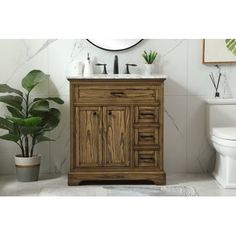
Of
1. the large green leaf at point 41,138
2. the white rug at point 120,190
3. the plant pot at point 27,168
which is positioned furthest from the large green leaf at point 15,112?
the white rug at point 120,190

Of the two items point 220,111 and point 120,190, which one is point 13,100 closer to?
point 120,190

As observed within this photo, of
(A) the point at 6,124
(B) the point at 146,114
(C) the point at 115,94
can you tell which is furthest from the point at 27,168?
(B) the point at 146,114

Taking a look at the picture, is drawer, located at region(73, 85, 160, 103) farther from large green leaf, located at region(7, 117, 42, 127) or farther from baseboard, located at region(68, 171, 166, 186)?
baseboard, located at region(68, 171, 166, 186)

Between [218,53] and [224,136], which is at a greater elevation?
[218,53]

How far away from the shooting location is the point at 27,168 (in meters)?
3.47

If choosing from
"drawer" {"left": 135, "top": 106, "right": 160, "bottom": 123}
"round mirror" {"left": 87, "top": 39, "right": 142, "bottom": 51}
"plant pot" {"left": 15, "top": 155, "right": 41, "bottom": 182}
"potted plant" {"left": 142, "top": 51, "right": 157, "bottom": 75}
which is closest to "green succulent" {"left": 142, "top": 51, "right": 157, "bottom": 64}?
"potted plant" {"left": 142, "top": 51, "right": 157, "bottom": 75}

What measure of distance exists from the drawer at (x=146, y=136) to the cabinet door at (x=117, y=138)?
0.24 ft

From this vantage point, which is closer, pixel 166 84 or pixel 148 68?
pixel 148 68

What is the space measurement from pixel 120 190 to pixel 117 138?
39 cm

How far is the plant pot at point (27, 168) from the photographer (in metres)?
3.46

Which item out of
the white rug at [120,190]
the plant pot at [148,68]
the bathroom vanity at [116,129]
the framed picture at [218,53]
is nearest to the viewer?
the white rug at [120,190]

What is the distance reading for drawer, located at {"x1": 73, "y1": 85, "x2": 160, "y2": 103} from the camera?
3.29m

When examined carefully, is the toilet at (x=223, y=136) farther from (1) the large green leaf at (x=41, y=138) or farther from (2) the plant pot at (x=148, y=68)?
(1) the large green leaf at (x=41, y=138)
